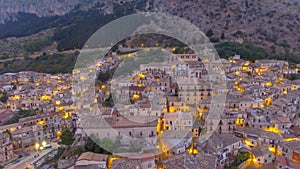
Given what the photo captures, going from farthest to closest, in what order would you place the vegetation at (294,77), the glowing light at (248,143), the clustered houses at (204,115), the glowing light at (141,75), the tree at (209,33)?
1. the tree at (209,33)
2. the vegetation at (294,77)
3. the glowing light at (141,75)
4. the glowing light at (248,143)
5. the clustered houses at (204,115)

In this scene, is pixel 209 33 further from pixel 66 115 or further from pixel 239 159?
pixel 239 159

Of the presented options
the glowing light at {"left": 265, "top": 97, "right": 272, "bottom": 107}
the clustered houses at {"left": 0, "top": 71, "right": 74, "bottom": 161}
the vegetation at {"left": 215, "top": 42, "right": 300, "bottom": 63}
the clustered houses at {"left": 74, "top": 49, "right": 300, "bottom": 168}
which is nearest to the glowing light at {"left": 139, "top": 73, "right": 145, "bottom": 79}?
the clustered houses at {"left": 74, "top": 49, "right": 300, "bottom": 168}

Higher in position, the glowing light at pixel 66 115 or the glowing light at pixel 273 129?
the glowing light at pixel 66 115

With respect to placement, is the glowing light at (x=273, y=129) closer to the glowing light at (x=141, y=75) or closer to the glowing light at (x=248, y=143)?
the glowing light at (x=248, y=143)

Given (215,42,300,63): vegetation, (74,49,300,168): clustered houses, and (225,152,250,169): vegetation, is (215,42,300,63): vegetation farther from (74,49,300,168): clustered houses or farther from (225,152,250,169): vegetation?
(225,152,250,169): vegetation

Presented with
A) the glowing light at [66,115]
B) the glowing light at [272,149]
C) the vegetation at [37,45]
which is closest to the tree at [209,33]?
the vegetation at [37,45]

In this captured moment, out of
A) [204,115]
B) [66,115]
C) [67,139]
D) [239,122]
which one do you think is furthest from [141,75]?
[239,122]
